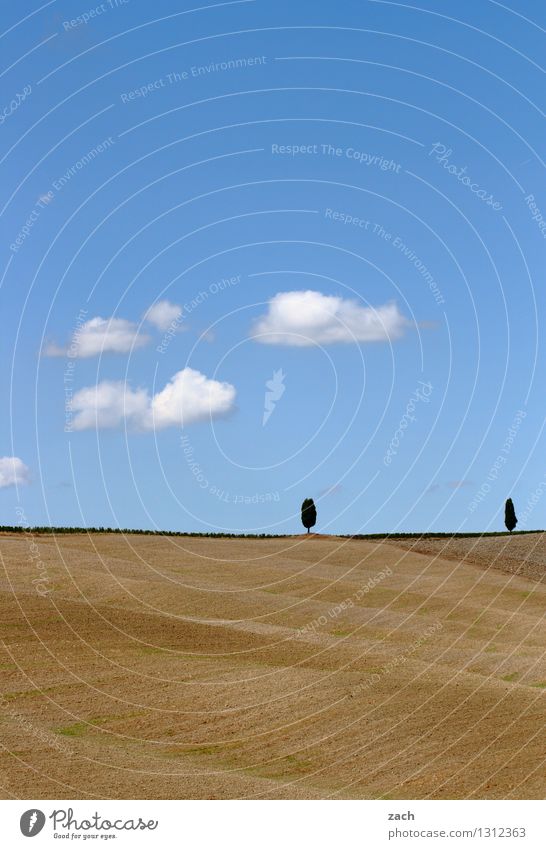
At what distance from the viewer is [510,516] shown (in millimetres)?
86562

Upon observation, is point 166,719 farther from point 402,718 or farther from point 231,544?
point 231,544

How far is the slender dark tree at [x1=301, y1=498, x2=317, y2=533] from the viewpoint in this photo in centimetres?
7544

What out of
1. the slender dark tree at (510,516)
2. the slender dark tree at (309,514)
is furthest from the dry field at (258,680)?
the slender dark tree at (510,516)

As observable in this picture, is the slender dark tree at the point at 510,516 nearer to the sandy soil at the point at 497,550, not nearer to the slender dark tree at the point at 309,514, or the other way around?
the sandy soil at the point at 497,550

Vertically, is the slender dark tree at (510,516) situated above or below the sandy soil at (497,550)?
above

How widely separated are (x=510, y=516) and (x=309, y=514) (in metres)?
19.7

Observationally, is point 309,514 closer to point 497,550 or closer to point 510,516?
point 497,550

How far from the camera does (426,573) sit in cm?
5591

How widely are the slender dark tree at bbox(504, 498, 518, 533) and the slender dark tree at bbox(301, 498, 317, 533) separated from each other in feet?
Result: 62.6

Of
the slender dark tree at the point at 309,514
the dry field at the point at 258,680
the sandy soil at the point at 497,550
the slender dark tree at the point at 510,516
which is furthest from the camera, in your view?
the slender dark tree at the point at 510,516

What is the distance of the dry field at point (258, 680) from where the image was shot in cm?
2461

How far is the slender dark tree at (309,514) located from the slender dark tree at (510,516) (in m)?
19.1

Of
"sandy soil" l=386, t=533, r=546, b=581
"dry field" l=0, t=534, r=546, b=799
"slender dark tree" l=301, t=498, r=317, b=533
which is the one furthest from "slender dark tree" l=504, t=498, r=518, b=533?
"dry field" l=0, t=534, r=546, b=799
